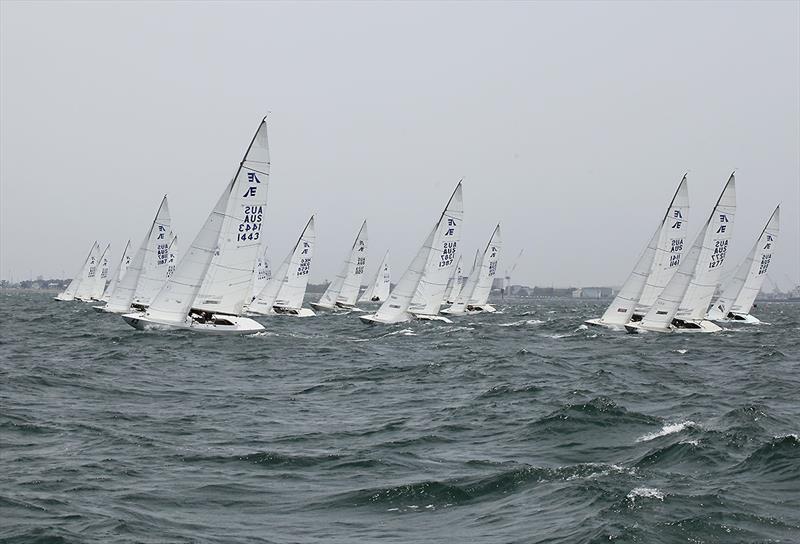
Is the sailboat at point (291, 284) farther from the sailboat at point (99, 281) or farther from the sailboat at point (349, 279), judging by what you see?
the sailboat at point (99, 281)

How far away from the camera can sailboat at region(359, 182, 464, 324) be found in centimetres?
4475

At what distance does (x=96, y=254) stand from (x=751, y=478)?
73.0 metres

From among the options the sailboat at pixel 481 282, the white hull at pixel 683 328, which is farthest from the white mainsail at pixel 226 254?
the sailboat at pixel 481 282

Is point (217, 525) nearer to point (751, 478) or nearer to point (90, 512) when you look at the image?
point (90, 512)

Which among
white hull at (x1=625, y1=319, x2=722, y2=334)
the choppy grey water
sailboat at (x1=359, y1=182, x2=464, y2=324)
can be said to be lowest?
the choppy grey water

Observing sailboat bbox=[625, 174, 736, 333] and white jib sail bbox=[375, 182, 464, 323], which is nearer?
sailboat bbox=[625, 174, 736, 333]

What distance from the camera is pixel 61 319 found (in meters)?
45.6

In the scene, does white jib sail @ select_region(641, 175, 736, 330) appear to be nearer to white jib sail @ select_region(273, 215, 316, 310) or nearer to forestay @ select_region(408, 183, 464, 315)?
forestay @ select_region(408, 183, 464, 315)

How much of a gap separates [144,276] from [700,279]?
27946 mm

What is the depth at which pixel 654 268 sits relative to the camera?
143 feet

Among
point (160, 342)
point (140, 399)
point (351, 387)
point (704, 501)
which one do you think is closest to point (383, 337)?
point (160, 342)

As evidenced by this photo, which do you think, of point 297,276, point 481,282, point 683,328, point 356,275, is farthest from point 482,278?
point 683,328

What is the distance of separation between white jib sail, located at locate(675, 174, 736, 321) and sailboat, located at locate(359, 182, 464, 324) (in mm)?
12276

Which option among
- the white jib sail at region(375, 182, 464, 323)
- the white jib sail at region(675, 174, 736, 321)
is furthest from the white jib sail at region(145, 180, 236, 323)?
the white jib sail at region(675, 174, 736, 321)
